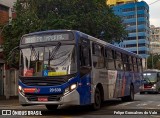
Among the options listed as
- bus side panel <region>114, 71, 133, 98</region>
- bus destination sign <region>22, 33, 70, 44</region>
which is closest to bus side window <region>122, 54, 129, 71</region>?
bus side panel <region>114, 71, 133, 98</region>

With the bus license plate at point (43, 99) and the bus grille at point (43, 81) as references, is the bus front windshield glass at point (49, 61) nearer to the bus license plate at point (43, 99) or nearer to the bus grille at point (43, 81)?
the bus grille at point (43, 81)

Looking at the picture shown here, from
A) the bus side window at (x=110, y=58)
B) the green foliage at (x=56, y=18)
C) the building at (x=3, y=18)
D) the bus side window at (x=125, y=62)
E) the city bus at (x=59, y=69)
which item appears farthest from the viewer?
the building at (x=3, y=18)

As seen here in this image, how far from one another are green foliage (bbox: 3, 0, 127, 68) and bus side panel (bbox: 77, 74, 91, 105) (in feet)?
44.2

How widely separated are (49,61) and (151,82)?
26194 millimetres

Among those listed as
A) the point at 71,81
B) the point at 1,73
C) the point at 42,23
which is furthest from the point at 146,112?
the point at 1,73

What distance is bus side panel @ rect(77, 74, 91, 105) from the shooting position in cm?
1459

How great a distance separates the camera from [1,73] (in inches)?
1284

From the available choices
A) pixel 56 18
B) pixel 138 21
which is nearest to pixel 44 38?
pixel 56 18

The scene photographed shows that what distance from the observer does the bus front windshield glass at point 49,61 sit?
14359mm

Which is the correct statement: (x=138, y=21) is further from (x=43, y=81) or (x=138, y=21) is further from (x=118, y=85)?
(x=43, y=81)

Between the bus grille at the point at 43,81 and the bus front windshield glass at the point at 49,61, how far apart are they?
0.16 metres

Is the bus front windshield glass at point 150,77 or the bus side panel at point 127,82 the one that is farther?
the bus front windshield glass at point 150,77

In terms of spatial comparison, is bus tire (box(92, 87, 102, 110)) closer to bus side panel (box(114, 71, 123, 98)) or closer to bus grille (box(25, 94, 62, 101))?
bus grille (box(25, 94, 62, 101))

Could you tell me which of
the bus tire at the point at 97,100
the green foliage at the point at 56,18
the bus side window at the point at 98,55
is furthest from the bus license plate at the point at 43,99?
the green foliage at the point at 56,18
